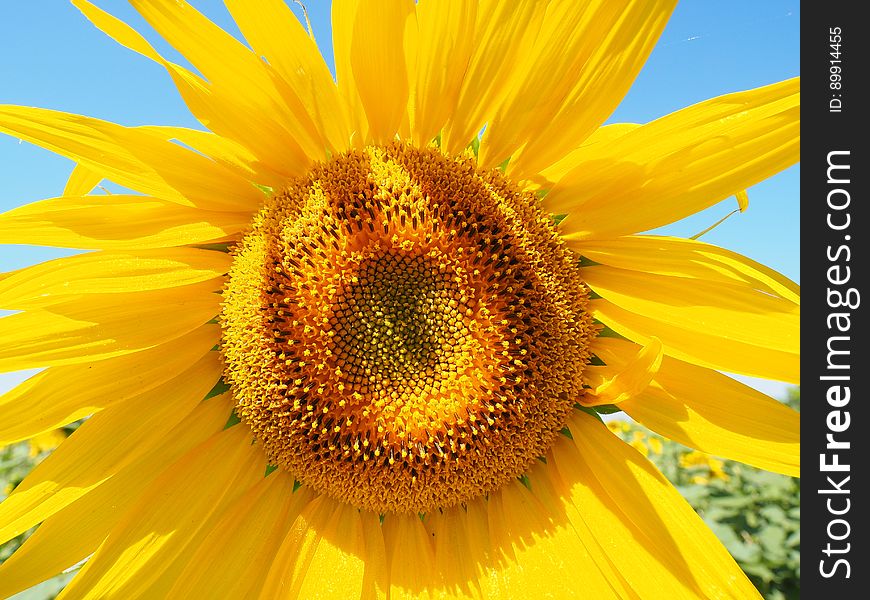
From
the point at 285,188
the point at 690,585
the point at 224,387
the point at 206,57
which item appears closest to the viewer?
the point at 206,57

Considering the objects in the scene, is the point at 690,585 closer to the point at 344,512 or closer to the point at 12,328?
the point at 344,512

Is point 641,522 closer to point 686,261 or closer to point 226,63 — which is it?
point 686,261

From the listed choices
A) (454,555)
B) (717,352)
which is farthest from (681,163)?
(454,555)

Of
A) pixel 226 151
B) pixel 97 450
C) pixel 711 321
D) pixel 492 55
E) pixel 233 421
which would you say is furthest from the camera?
pixel 233 421

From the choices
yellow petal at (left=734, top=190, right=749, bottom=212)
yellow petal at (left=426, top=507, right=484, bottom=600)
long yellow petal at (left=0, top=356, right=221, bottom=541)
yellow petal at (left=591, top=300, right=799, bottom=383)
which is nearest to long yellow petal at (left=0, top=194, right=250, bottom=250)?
long yellow petal at (left=0, top=356, right=221, bottom=541)

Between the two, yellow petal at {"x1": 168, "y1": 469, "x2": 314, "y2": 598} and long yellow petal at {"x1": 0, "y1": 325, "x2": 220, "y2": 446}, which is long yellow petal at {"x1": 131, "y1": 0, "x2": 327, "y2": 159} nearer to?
long yellow petal at {"x1": 0, "y1": 325, "x2": 220, "y2": 446}
